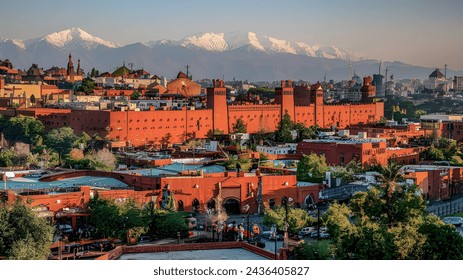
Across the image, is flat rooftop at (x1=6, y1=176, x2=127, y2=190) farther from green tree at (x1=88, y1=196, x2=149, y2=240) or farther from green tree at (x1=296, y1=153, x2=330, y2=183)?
green tree at (x1=296, y1=153, x2=330, y2=183)

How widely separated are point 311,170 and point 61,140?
675cm

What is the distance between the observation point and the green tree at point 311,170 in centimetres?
1280

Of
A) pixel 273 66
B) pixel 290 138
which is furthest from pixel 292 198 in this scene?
pixel 290 138

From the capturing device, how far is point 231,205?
417 inches

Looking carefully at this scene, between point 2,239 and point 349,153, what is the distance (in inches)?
403

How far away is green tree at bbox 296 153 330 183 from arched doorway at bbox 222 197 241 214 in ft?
7.72

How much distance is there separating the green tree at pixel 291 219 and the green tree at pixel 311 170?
10.3 ft

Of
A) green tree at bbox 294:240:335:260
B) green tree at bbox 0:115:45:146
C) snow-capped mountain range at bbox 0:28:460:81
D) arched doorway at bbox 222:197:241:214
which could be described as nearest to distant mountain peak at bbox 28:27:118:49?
snow-capped mountain range at bbox 0:28:460:81

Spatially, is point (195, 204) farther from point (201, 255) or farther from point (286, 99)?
point (286, 99)

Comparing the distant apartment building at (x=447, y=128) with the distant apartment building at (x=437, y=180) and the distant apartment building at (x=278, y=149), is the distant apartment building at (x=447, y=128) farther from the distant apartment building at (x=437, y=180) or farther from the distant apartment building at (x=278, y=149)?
the distant apartment building at (x=437, y=180)

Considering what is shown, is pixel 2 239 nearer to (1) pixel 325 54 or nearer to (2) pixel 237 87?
(1) pixel 325 54

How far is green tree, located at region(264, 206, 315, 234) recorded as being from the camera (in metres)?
9.17

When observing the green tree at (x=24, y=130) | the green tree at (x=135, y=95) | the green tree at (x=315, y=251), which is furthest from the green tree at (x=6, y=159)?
the green tree at (x=135, y=95)

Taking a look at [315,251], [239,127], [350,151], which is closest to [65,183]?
[315,251]
